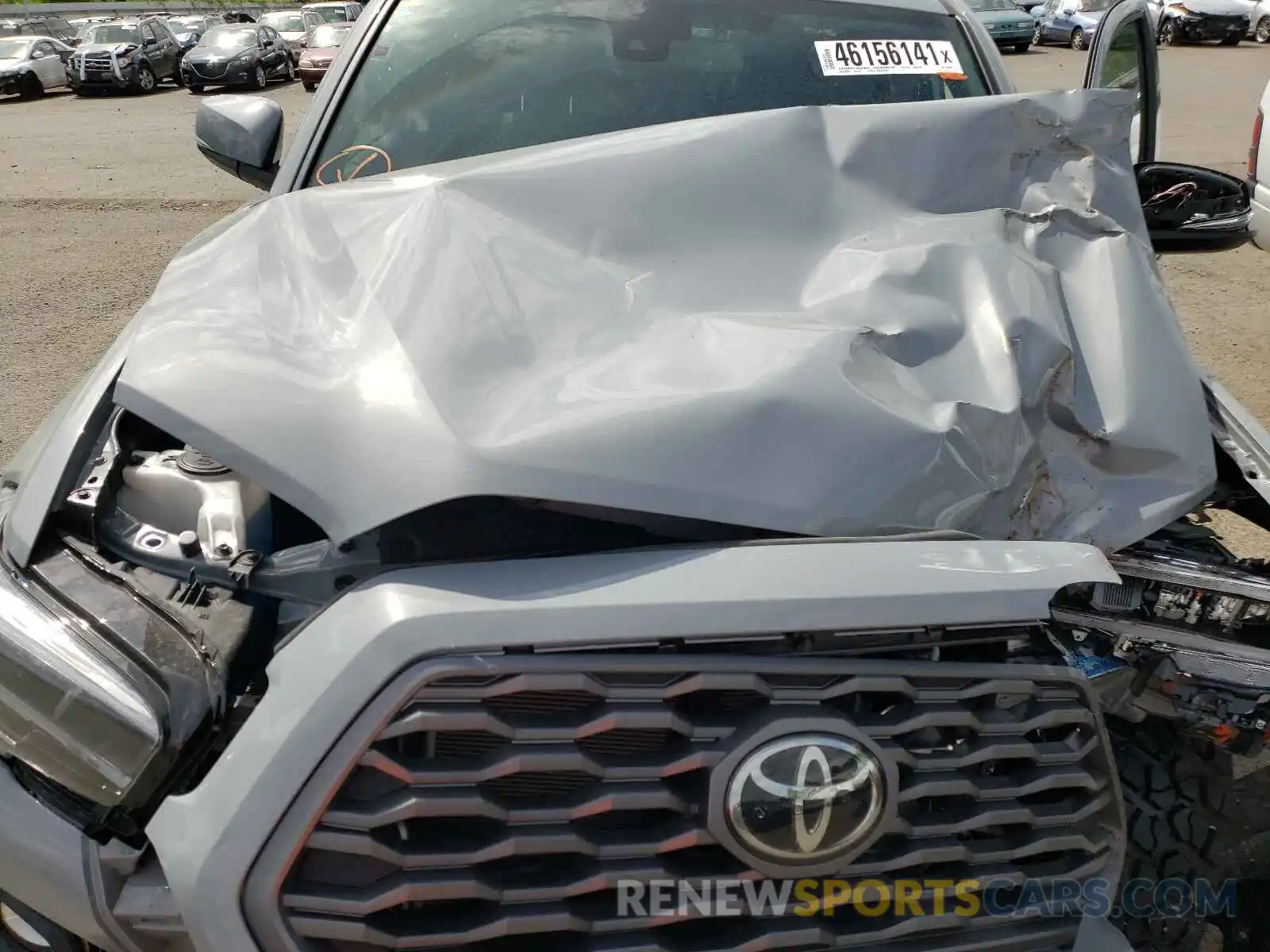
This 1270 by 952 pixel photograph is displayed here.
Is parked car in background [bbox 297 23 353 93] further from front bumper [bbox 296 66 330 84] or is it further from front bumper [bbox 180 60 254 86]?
front bumper [bbox 180 60 254 86]

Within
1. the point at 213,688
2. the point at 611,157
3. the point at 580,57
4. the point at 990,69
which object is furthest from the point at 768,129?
the point at 213,688

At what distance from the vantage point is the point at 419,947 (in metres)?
1.27

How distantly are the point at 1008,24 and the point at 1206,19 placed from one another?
4497 mm

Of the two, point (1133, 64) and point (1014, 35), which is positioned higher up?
point (1133, 64)

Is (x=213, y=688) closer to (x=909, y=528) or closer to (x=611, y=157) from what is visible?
(x=909, y=528)

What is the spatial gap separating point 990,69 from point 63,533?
2636mm

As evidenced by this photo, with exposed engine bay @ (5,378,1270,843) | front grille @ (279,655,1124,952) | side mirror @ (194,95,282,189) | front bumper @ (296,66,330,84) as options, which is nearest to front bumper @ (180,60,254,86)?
front bumper @ (296,66,330,84)

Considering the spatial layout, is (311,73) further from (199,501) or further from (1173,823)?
(1173,823)

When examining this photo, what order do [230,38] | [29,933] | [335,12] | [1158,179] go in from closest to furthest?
[29,933] → [1158,179] → [230,38] → [335,12]

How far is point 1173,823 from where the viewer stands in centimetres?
176

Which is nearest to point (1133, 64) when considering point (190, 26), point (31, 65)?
point (31, 65)

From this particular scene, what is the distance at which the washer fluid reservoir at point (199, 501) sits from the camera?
1.68 m

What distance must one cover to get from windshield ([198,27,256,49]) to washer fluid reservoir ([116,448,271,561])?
74.0 feet

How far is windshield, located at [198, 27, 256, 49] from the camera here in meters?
20.9
